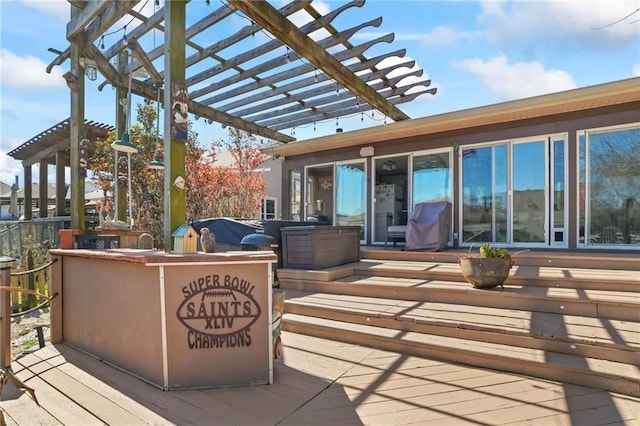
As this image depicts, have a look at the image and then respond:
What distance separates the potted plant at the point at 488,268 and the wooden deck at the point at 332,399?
123 cm

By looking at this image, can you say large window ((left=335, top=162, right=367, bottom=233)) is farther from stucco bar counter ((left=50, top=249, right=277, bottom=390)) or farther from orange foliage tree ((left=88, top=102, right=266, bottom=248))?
stucco bar counter ((left=50, top=249, right=277, bottom=390))

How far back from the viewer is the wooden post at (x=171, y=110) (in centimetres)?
289

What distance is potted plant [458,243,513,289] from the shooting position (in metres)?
3.63

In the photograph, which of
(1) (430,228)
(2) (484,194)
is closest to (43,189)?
(1) (430,228)

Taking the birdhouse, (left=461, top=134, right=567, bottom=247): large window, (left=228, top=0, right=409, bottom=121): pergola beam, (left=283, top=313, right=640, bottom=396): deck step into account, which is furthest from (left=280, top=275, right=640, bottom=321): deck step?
(left=228, top=0, right=409, bottom=121): pergola beam

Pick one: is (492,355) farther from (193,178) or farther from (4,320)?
(193,178)

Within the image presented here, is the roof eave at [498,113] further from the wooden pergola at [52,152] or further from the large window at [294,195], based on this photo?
the wooden pergola at [52,152]

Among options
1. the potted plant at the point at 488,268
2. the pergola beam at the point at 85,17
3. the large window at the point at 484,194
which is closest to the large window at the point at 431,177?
the large window at the point at 484,194

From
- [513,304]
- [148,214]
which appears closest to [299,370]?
[513,304]

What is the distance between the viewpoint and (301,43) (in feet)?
15.3

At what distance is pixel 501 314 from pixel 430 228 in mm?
2988

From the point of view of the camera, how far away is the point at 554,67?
575cm

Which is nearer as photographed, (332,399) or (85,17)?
(332,399)

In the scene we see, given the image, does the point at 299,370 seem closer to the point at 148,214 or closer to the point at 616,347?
the point at 616,347
